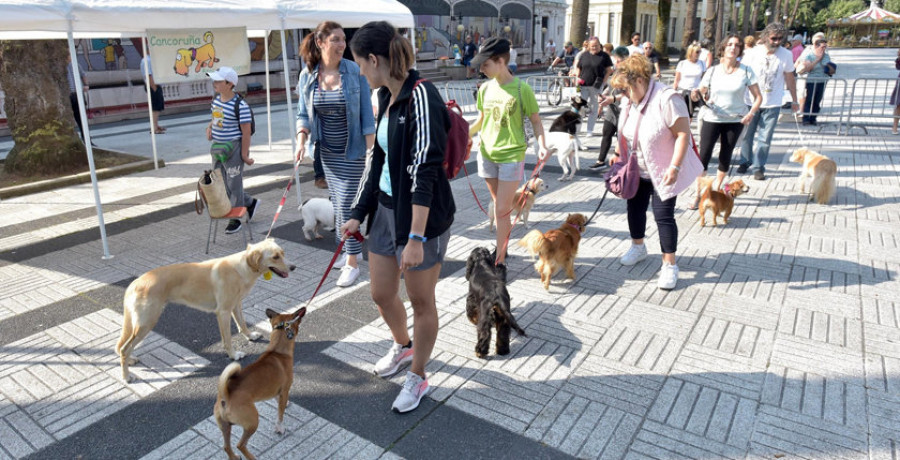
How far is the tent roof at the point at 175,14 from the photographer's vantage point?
15.6 ft

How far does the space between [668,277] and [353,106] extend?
9.91 ft

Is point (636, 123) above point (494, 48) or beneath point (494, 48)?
beneath

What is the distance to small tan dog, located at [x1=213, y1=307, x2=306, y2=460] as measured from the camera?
2.61 metres

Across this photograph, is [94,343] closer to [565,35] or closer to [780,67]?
[780,67]

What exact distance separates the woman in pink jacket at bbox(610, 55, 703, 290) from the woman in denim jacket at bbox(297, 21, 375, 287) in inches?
83.2

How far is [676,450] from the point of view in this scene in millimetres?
2814

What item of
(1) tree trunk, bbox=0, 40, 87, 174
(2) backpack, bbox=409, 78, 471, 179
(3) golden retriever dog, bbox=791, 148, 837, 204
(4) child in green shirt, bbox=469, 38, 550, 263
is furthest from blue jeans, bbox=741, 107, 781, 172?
(1) tree trunk, bbox=0, 40, 87, 174

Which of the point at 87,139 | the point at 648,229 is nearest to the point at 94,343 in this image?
the point at 87,139

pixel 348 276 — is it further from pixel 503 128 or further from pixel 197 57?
pixel 197 57

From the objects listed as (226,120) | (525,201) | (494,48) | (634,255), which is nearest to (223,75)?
(226,120)

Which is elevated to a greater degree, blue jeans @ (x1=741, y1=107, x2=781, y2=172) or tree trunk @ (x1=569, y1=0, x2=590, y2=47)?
tree trunk @ (x1=569, y1=0, x2=590, y2=47)

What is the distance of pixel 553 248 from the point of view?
4.62 metres

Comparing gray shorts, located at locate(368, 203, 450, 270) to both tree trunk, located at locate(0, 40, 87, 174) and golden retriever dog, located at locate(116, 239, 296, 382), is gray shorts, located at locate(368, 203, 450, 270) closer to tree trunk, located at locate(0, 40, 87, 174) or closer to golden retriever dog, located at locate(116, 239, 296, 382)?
golden retriever dog, located at locate(116, 239, 296, 382)

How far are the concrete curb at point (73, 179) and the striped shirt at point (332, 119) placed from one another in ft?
19.6
